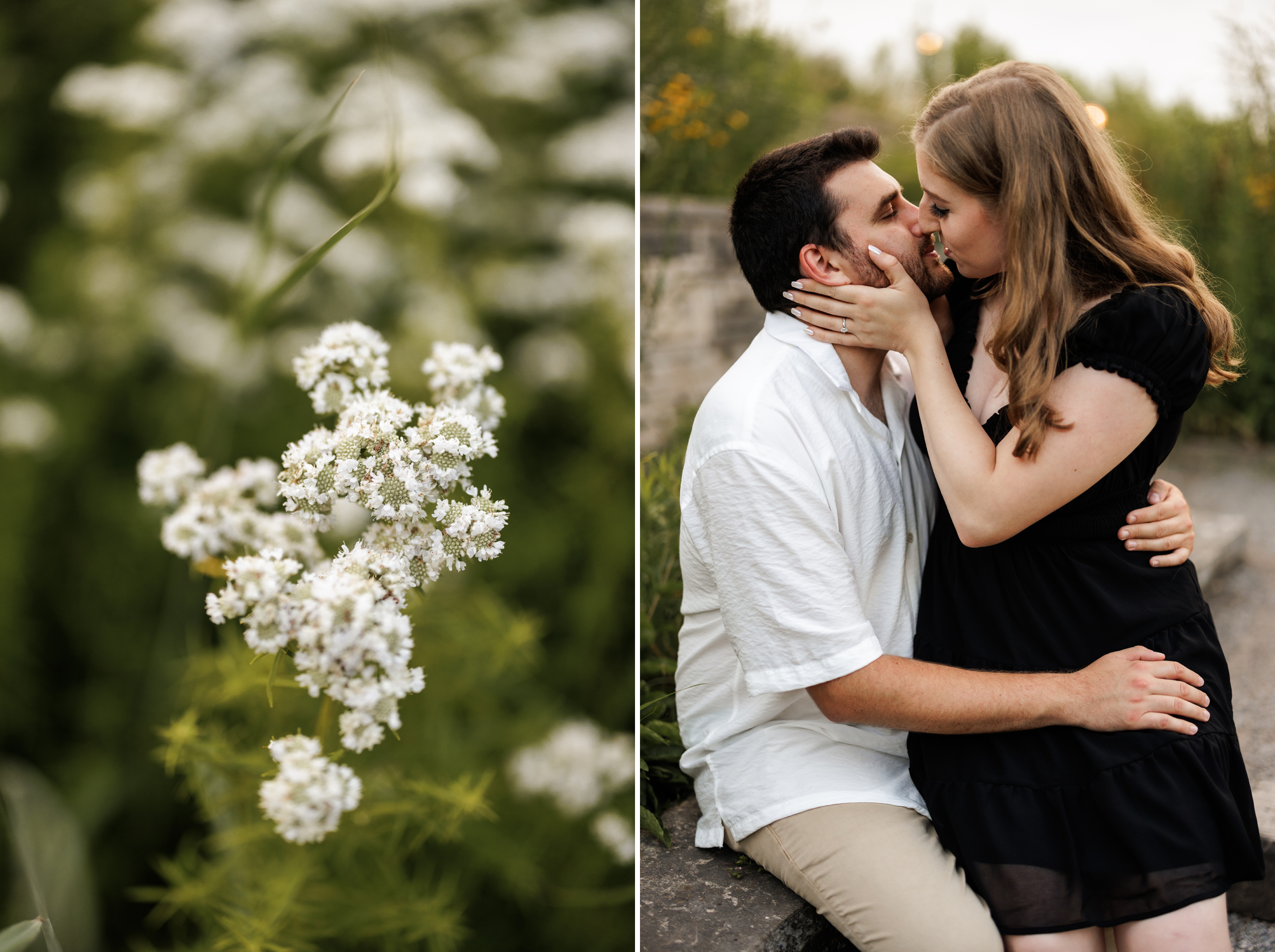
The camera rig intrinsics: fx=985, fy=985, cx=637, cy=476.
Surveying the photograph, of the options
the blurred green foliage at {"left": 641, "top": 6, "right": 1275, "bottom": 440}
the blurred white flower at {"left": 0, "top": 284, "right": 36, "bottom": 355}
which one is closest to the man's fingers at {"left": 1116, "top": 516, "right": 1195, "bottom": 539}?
the blurred white flower at {"left": 0, "top": 284, "right": 36, "bottom": 355}

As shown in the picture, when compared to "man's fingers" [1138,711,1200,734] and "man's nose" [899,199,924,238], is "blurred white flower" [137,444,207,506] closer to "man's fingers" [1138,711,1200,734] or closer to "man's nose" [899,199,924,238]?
"man's nose" [899,199,924,238]

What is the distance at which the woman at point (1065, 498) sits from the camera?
1317 millimetres

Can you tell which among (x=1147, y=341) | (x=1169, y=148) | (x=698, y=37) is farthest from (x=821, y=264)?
(x=1169, y=148)

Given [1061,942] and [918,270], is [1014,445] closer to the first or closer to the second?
[918,270]

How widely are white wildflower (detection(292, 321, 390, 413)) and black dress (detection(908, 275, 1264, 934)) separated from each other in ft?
2.99

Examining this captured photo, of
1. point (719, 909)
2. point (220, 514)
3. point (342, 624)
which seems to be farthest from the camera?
point (719, 909)

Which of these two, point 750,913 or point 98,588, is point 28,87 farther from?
point 750,913

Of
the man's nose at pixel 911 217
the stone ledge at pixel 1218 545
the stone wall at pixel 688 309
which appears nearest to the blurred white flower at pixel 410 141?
the man's nose at pixel 911 217

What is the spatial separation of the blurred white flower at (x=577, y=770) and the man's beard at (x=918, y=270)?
2.69ft

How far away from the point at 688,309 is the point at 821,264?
2.74m

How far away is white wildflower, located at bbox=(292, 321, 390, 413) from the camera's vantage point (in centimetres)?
97

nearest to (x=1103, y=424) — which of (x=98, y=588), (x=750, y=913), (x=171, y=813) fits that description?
(x=750, y=913)

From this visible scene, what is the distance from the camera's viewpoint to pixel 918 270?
1.60 meters

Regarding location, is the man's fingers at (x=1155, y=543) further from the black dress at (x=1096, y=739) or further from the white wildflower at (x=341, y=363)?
the white wildflower at (x=341, y=363)
